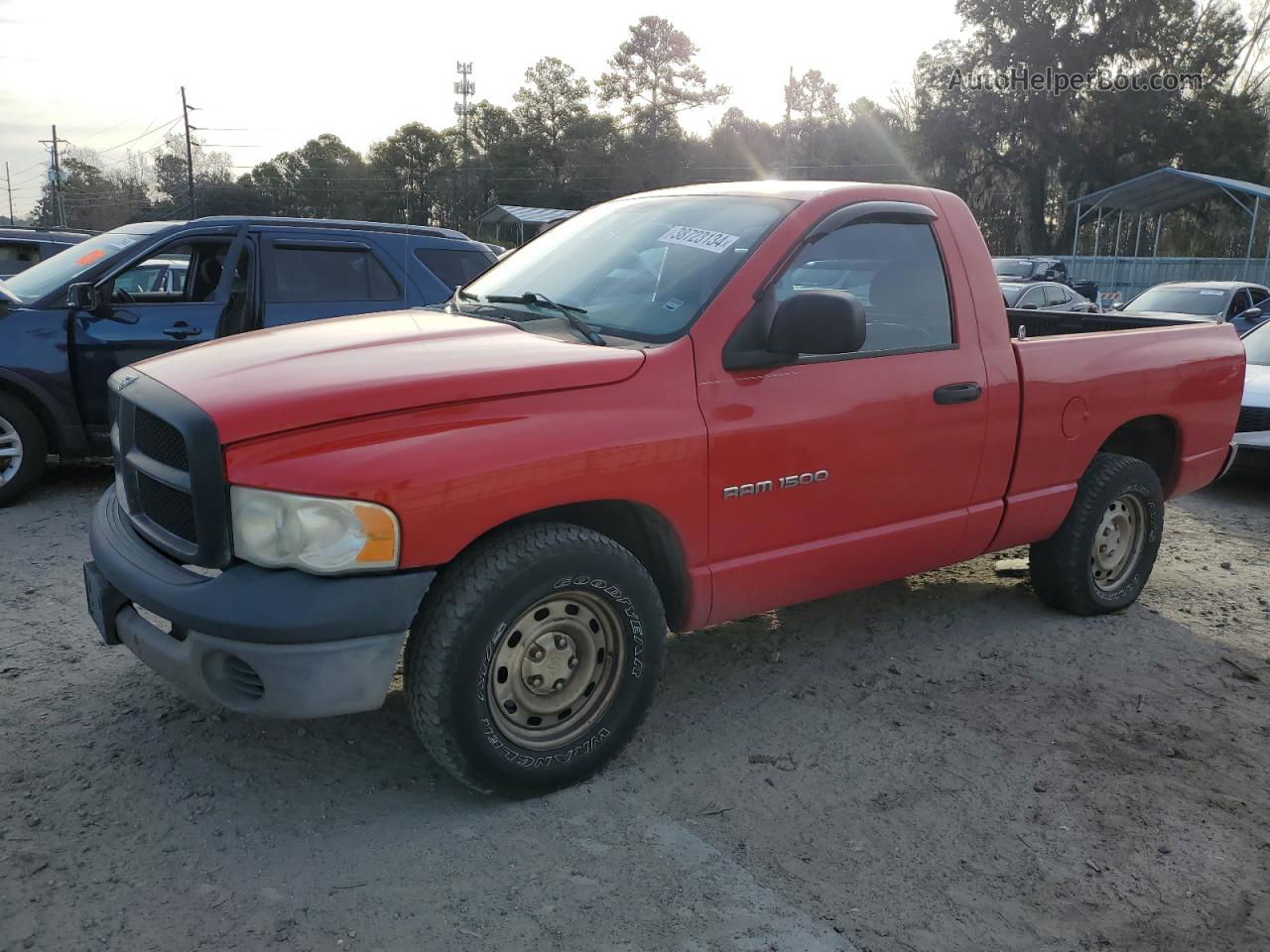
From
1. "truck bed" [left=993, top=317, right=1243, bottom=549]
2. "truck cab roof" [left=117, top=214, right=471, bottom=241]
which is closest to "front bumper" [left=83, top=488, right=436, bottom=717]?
"truck bed" [left=993, top=317, right=1243, bottom=549]

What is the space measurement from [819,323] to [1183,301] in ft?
42.5

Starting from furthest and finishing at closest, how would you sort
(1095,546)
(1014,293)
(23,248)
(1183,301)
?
(1014,293)
(1183,301)
(23,248)
(1095,546)

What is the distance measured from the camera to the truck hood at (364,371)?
273 cm

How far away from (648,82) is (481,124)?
457 inches

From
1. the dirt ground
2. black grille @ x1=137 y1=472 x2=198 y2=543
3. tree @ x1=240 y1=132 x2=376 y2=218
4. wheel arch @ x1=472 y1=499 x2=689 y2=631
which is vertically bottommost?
the dirt ground

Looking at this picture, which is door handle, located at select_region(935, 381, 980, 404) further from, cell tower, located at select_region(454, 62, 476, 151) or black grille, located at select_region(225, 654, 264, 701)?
cell tower, located at select_region(454, 62, 476, 151)

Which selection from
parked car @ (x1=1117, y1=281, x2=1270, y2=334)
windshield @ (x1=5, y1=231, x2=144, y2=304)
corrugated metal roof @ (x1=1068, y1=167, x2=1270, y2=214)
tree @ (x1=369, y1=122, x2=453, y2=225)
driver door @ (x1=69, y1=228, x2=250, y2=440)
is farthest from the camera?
tree @ (x1=369, y1=122, x2=453, y2=225)

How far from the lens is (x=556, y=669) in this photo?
3145mm

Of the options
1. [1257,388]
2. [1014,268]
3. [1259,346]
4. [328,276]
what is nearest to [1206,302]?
[1259,346]

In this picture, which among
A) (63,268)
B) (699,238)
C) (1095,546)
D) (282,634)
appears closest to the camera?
(282,634)

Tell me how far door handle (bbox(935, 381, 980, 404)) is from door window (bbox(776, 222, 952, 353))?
0.18 meters

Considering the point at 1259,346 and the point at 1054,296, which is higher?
the point at 1054,296

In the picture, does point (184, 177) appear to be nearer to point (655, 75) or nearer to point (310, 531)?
point (655, 75)

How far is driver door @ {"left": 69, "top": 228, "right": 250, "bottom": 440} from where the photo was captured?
667cm
